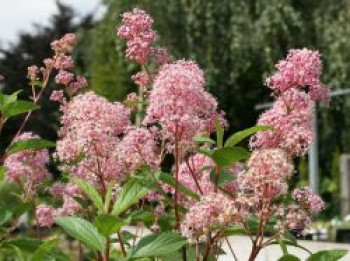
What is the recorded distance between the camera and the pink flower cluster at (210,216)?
1.92 meters

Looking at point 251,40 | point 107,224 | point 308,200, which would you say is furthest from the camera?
point 251,40

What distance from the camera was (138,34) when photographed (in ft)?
8.29

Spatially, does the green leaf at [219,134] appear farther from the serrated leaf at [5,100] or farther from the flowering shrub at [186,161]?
the serrated leaf at [5,100]

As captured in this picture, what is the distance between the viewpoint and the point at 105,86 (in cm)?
2489

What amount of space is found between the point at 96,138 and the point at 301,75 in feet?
1.76

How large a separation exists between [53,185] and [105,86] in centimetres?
2194

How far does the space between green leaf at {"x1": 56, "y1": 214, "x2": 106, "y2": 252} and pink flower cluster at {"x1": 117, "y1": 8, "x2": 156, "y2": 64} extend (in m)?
0.56

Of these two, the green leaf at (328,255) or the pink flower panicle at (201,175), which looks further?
the pink flower panicle at (201,175)

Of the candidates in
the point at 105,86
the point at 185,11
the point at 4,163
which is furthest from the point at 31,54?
the point at 4,163

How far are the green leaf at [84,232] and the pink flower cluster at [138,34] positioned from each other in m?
0.56

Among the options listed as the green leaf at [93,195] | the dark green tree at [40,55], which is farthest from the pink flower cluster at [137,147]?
the dark green tree at [40,55]

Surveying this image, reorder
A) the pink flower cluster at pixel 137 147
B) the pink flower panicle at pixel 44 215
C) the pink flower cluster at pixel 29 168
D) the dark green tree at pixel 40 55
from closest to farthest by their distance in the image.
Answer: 1. the pink flower cluster at pixel 137 147
2. the pink flower panicle at pixel 44 215
3. the pink flower cluster at pixel 29 168
4. the dark green tree at pixel 40 55

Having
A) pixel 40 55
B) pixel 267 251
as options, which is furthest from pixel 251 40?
pixel 267 251

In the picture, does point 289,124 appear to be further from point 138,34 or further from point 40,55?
point 40,55
